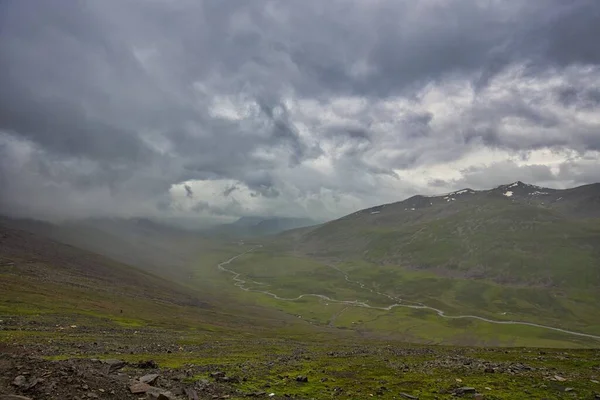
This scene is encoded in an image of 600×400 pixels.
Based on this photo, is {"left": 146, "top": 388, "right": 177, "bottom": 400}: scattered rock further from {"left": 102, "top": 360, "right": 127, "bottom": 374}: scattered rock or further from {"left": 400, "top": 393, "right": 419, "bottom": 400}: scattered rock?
{"left": 400, "top": 393, "right": 419, "bottom": 400}: scattered rock

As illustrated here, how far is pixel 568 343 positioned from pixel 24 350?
218 metres

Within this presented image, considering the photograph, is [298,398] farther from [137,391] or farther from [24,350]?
[24,350]

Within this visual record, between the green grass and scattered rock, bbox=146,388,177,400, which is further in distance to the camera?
the green grass

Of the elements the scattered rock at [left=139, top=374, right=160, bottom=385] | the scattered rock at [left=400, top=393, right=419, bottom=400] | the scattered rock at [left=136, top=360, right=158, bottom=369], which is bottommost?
the scattered rock at [left=136, top=360, right=158, bottom=369]

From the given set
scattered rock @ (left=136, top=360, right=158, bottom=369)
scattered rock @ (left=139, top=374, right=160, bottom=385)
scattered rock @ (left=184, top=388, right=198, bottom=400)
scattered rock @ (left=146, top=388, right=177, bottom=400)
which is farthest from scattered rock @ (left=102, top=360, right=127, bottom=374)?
scattered rock @ (left=146, top=388, right=177, bottom=400)

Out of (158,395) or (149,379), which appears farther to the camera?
(149,379)

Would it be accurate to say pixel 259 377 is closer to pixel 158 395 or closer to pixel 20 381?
pixel 158 395

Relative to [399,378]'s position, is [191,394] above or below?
above

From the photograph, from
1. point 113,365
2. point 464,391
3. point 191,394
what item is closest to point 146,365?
point 113,365

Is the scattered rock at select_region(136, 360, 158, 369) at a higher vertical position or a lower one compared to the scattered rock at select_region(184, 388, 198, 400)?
lower

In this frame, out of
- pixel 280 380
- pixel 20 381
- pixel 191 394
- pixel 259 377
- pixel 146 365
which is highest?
pixel 20 381

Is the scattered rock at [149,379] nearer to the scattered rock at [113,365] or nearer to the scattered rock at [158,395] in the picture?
the scattered rock at [158,395]

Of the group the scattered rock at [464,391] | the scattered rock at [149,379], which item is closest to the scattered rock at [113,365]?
the scattered rock at [149,379]

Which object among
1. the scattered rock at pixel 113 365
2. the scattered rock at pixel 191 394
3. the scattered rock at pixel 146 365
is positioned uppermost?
the scattered rock at pixel 191 394
